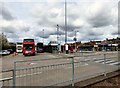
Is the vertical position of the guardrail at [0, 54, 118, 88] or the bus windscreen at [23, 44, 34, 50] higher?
the bus windscreen at [23, 44, 34, 50]

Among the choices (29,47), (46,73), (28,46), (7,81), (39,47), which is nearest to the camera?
(7,81)

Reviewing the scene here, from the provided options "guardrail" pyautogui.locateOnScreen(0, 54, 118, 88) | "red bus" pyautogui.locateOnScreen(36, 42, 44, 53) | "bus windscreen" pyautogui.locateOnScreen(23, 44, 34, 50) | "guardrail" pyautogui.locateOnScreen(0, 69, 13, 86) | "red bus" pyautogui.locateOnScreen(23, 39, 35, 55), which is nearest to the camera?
"guardrail" pyautogui.locateOnScreen(0, 69, 13, 86)

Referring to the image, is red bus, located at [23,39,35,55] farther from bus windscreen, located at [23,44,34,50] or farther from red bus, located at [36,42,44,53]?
red bus, located at [36,42,44,53]

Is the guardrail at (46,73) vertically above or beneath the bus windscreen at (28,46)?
beneath

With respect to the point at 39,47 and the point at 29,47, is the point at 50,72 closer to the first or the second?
the point at 29,47

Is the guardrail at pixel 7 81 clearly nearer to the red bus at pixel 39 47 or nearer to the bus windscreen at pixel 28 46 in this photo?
the bus windscreen at pixel 28 46

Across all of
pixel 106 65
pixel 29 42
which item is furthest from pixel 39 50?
pixel 106 65

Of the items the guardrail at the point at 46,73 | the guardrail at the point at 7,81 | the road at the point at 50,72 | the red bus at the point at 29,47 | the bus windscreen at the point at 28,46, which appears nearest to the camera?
the guardrail at the point at 7,81

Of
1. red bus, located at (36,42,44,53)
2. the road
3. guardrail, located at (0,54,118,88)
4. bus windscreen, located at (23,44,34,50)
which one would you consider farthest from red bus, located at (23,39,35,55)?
guardrail, located at (0,54,118,88)

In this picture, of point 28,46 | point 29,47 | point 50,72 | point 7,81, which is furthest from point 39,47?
point 7,81

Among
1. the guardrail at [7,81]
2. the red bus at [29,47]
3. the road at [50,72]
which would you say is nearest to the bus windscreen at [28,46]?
the red bus at [29,47]

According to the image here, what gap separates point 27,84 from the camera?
609cm

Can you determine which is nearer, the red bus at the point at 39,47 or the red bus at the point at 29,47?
the red bus at the point at 29,47

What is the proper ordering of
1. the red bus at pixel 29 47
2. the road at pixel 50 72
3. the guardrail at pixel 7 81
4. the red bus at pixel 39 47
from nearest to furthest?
1. the guardrail at pixel 7 81
2. the road at pixel 50 72
3. the red bus at pixel 29 47
4. the red bus at pixel 39 47
